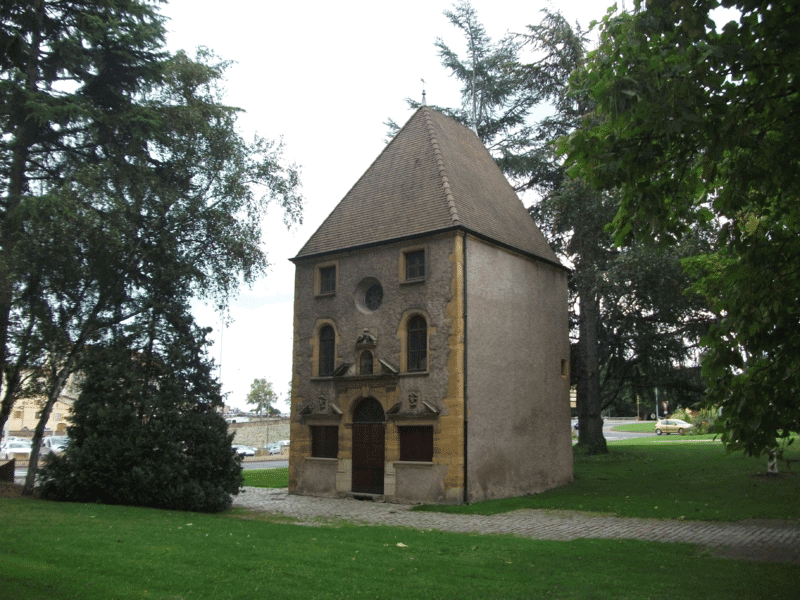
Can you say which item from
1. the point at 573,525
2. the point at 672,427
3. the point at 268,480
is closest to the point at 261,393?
the point at 672,427

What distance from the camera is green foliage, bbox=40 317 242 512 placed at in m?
17.6

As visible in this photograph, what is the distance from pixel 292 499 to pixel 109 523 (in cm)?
877

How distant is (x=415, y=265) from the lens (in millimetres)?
22047

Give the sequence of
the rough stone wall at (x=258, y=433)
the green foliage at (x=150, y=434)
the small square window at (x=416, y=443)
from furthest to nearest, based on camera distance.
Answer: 1. the rough stone wall at (x=258, y=433)
2. the small square window at (x=416, y=443)
3. the green foliage at (x=150, y=434)

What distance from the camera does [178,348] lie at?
61.0 feet

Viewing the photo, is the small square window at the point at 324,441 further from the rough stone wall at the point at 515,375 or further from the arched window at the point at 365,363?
the rough stone wall at the point at 515,375

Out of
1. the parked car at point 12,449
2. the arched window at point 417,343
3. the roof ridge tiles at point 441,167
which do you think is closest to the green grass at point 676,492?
the arched window at point 417,343

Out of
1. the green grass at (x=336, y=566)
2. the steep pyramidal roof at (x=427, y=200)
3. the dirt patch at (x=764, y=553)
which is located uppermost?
the steep pyramidal roof at (x=427, y=200)

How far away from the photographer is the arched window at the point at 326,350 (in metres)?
23.5

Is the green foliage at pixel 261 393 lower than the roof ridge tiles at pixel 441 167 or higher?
lower

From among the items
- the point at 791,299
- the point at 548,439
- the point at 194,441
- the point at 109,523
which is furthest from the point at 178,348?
the point at 791,299

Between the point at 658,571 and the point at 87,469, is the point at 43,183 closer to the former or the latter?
the point at 87,469

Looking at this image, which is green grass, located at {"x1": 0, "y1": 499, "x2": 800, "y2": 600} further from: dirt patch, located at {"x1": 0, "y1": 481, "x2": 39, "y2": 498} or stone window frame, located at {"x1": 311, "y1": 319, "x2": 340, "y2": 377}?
stone window frame, located at {"x1": 311, "y1": 319, "x2": 340, "y2": 377}

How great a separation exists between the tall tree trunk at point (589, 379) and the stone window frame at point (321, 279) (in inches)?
476
